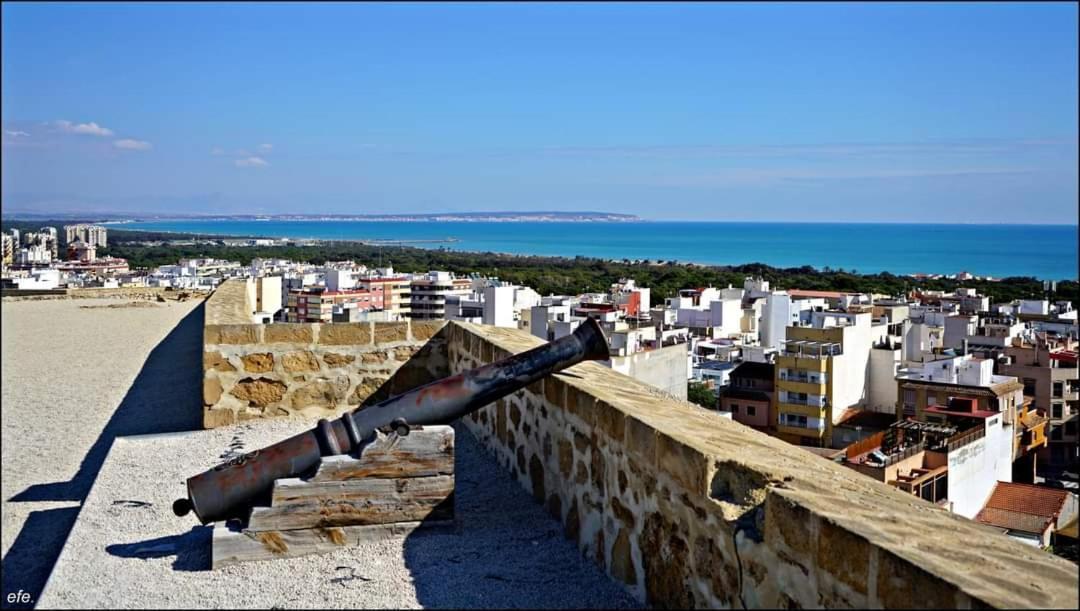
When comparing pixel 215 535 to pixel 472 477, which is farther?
pixel 472 477

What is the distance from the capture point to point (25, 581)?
10.9 feet

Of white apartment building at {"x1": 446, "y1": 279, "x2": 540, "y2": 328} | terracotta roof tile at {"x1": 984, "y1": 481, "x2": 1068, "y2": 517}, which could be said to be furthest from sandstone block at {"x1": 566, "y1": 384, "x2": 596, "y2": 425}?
white apartment building at {"x1": 446, "y1": 279, "x2": 540, "y2": 328}

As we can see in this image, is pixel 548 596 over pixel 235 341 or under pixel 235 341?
under

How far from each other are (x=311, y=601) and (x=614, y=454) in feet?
3.23

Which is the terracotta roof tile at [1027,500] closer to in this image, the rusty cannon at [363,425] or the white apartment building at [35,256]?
the rusty cannon at [363,425]

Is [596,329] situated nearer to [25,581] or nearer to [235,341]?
[25,581]

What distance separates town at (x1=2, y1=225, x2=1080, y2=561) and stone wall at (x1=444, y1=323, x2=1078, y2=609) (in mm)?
7374

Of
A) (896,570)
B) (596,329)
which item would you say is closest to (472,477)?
(596,329)

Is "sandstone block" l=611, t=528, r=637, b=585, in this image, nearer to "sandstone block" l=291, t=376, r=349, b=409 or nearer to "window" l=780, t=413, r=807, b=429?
"sandstone block" l=291, t=376, r=349, b=409

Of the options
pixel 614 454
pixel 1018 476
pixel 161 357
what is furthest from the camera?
pixel 1018 476

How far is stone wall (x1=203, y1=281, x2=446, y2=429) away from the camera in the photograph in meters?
5.60

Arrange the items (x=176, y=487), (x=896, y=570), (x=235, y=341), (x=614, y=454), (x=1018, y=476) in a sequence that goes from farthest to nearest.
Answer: (x=1018, y=476), (x=235, y=341), (x=176, y=487), (x=614, y=454), (x=896, y=570)

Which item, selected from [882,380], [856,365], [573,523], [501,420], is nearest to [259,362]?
[501,420]

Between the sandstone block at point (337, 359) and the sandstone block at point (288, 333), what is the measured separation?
5.2 inches
